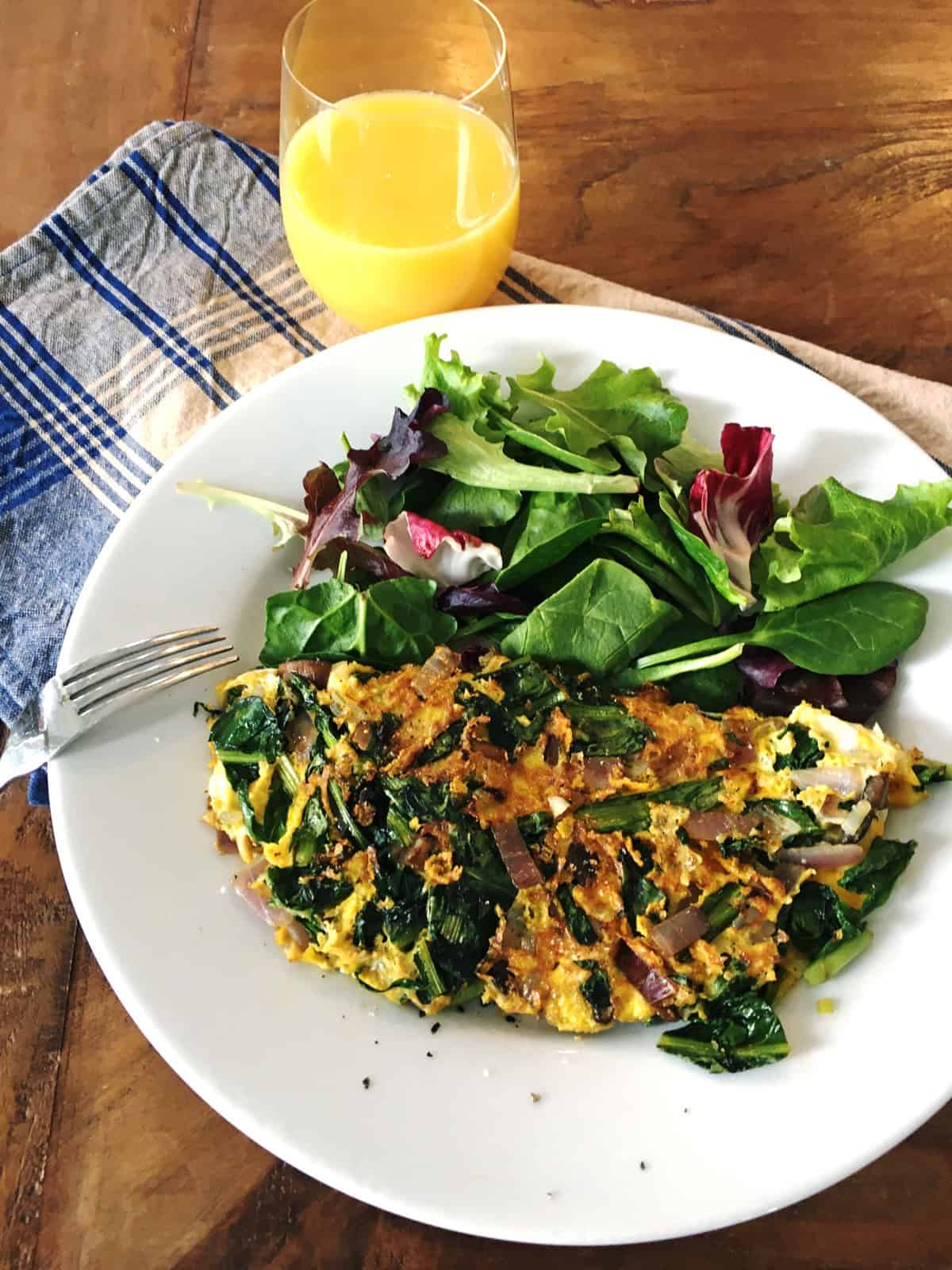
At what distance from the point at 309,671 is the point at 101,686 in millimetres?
362

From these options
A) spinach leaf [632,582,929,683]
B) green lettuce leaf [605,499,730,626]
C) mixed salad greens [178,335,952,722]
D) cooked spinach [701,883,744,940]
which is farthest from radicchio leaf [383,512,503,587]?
cooked spinach [701,883,744,940]

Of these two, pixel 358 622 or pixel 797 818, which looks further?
pixel 358 622

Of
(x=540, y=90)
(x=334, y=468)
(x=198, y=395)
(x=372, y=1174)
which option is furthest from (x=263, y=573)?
(x=540, y=90)

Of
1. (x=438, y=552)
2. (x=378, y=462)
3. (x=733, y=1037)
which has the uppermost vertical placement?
(x=378, y=462)

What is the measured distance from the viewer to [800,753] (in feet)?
6.04

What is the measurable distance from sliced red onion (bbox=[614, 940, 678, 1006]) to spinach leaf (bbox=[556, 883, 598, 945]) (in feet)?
0.16

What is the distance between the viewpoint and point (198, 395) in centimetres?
254

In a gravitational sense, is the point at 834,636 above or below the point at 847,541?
below

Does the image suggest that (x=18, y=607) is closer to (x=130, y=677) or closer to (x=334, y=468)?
(x=130, y=677)

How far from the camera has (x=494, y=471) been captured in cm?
203

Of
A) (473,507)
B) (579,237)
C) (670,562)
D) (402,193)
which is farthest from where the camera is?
(579,237)

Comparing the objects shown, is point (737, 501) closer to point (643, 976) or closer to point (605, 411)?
point (605, 411)

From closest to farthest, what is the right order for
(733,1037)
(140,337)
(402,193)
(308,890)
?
(733,1037), (308,890), (402,193), (140,337)

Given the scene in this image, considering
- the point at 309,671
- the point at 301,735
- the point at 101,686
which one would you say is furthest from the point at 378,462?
the point at 101,686
